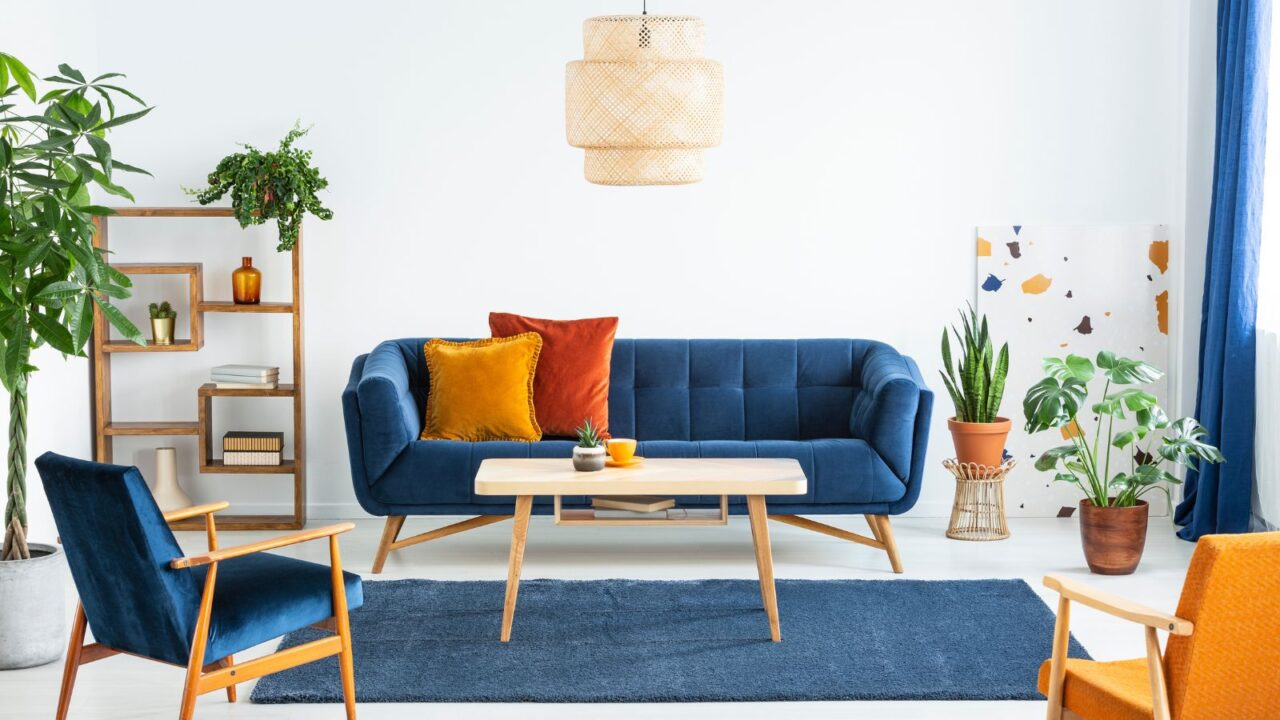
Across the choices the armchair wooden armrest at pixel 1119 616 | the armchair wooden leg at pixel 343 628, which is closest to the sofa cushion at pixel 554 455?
the armchair wooden leg at pixel 343 628

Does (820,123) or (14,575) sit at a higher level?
(820,123)

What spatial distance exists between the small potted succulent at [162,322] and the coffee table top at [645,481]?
2.17 meters

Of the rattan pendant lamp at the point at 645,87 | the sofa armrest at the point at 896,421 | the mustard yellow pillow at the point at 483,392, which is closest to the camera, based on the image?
the rattan pendant lamp at the point at 645,87

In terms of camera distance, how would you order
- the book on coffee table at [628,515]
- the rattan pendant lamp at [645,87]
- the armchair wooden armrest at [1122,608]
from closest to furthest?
the armchair wooden armrest at [1122,608]
the rattan pendant lamp at [645,87]
the book on coffee table at [628,515]

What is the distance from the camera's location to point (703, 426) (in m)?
5.88

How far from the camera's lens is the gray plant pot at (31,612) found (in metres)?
3.96

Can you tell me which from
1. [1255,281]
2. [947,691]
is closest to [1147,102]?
[1255,281]

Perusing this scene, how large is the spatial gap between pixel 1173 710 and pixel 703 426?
337cm

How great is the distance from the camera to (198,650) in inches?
122

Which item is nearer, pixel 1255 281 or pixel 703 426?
pixel 1255 281

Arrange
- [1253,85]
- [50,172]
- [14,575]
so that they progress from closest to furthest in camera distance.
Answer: [50,172]
[14,575]
[1253,85]

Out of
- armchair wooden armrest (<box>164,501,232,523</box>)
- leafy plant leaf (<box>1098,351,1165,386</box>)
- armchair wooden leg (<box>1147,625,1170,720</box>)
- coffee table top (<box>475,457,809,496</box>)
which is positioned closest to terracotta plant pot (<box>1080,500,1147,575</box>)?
leafy plant leaf (<box>1098,351,1165,386</box>)

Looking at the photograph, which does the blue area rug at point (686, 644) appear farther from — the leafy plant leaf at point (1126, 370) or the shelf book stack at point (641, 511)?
the leafy plant leaf at point (1126, 370)

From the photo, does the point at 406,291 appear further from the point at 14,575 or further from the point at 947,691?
the point at 947,691
